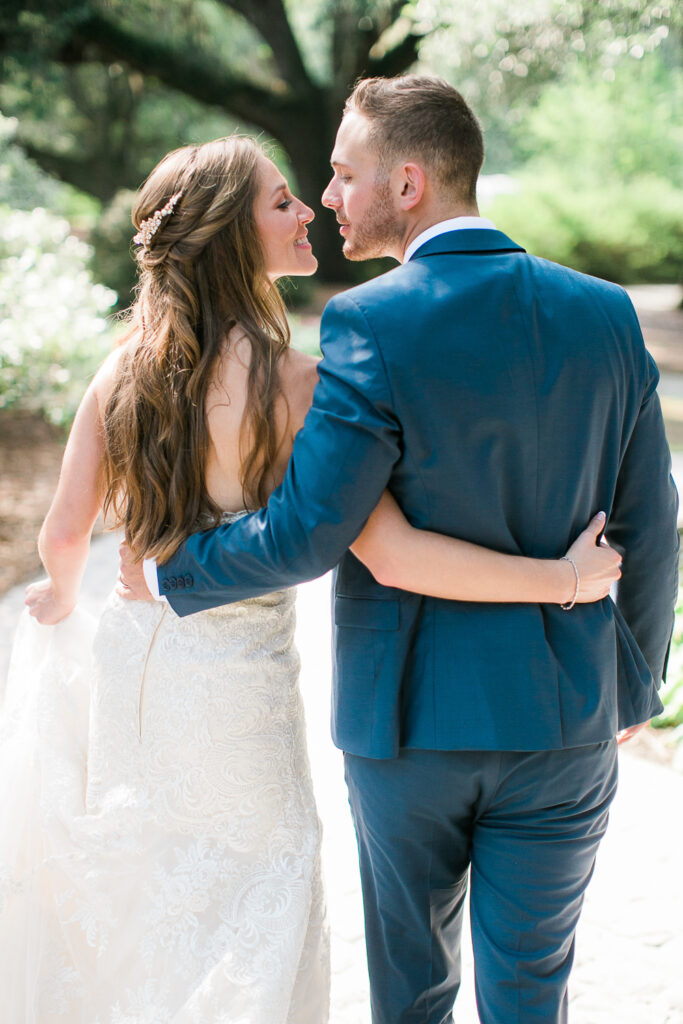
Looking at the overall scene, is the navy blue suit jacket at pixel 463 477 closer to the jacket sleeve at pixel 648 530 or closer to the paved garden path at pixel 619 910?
the jacket sleeve at pixel 648 530

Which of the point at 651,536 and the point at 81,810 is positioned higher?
the point at 651,536

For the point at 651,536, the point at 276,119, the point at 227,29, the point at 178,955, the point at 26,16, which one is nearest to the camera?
the point at 651,536

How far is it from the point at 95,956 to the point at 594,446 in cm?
163

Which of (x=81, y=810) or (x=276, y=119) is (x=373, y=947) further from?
(x=276, y=119)

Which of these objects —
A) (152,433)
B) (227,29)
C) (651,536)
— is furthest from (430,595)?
(227,29)

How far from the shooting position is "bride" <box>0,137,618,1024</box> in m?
2.07

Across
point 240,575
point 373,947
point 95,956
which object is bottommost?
point 95,956

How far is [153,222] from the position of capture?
6.86ft

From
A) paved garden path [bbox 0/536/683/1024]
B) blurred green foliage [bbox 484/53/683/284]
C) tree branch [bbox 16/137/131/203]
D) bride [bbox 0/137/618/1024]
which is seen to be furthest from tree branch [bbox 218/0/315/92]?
bride [bbox 0/137/618/1024]

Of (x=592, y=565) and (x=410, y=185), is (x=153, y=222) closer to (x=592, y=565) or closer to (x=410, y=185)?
(x=410, y=185)

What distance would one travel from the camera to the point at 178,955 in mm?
2158

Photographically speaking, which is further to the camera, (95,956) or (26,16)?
(26,16)

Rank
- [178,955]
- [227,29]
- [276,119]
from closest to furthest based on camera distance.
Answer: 1. [178,955]
2. [276,119]
3. [227,29]

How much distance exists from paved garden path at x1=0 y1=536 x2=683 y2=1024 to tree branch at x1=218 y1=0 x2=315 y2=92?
540 inches
